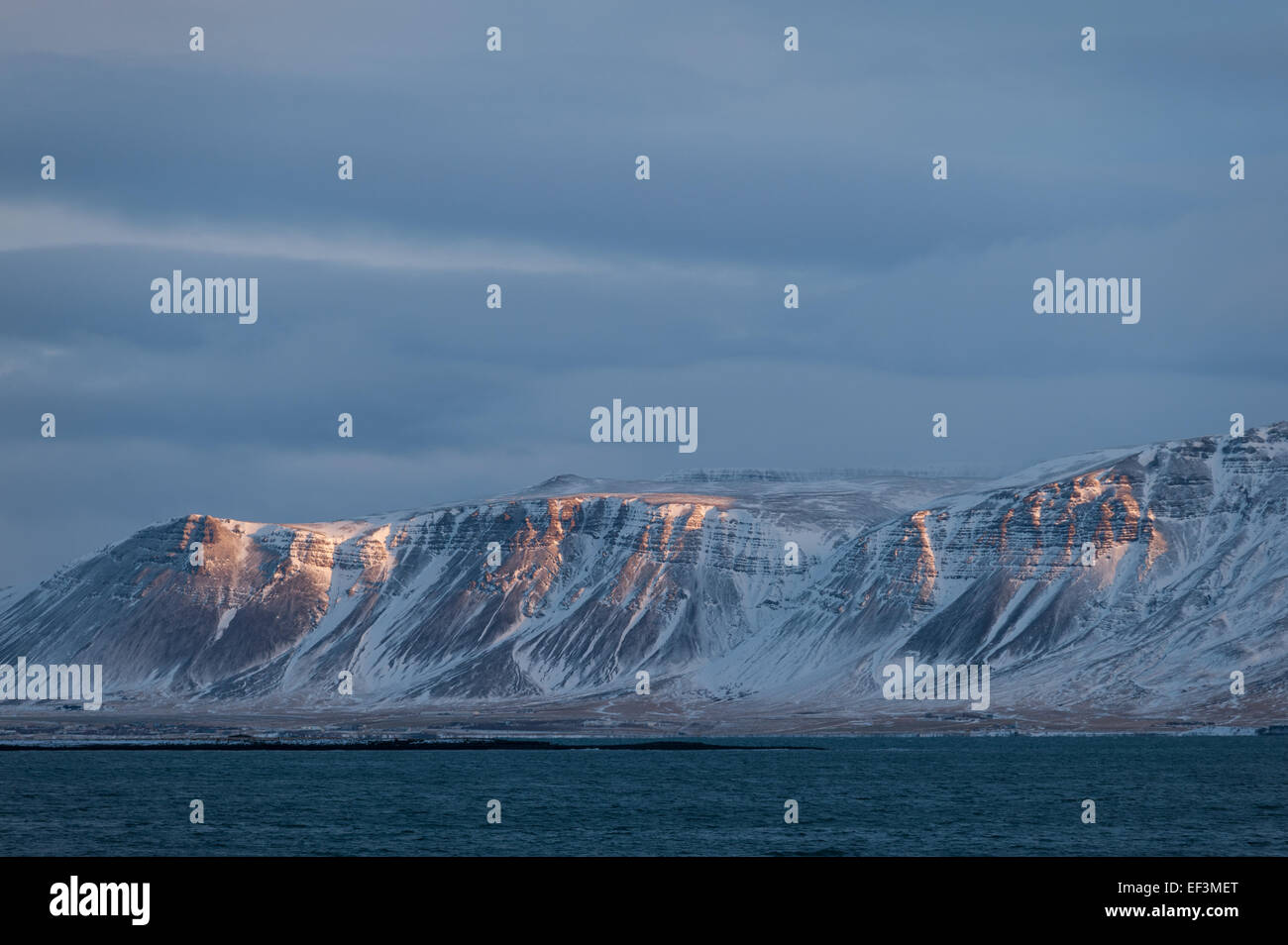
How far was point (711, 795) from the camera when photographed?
141750 millimetres

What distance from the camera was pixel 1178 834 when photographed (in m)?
106

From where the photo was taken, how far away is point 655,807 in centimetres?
12888

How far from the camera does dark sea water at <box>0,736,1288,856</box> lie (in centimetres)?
10169

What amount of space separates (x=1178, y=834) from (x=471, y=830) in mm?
41999

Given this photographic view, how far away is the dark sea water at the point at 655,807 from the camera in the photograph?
10169 cm

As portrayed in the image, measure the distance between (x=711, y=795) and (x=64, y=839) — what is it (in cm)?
5391
